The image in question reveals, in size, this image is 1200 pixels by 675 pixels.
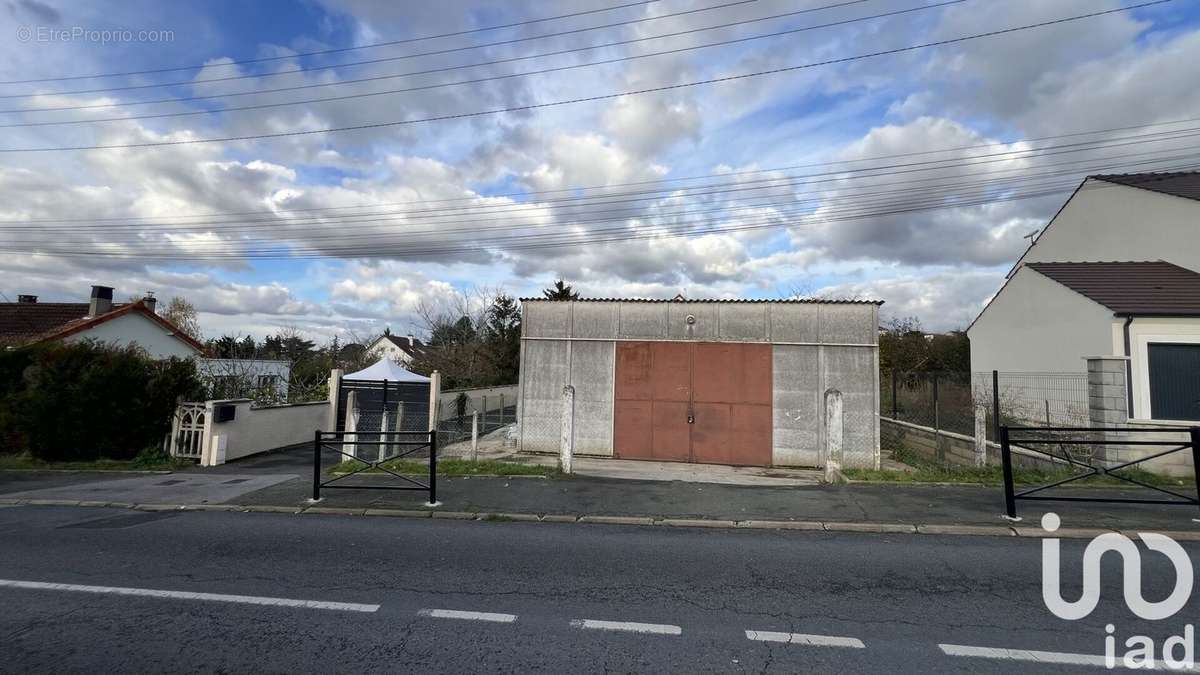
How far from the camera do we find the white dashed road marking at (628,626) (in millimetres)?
4047

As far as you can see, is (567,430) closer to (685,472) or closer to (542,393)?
(685,472)

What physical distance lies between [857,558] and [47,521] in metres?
10.3

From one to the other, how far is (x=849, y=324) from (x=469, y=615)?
1087 cm

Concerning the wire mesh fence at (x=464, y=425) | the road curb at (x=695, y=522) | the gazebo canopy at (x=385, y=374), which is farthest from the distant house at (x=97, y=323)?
the road curb at (x=695, y=522)

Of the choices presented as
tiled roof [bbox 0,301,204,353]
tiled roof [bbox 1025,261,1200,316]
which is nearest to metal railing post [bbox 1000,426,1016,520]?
tiled roof [bbox 1025,261,1200,316]

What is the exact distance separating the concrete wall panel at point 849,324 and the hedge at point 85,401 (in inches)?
584

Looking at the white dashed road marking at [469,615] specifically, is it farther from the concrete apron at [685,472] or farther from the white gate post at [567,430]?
the concrete apron at [685,472]

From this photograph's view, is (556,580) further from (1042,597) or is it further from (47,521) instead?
(47,521)

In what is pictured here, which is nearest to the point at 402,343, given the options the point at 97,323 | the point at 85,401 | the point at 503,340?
the point at 503,340

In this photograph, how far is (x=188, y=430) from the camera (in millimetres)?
13016

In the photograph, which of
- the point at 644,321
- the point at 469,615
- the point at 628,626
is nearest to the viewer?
the point at 628,626

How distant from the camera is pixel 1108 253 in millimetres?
18422

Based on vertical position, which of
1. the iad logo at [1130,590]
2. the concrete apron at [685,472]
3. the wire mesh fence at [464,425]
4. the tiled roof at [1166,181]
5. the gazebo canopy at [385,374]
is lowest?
the concrete apron at [685,472]

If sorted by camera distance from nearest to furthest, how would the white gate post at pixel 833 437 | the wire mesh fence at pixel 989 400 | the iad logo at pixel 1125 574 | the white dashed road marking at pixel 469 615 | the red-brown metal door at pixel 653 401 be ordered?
the white dashed road marking at pixel 469 615, the iad logo at pixel 1125 574, the white gate post at pixel 833 437, the wire mesh fence at pixel 989 400, the red-brown metal door at pixel 653 401
